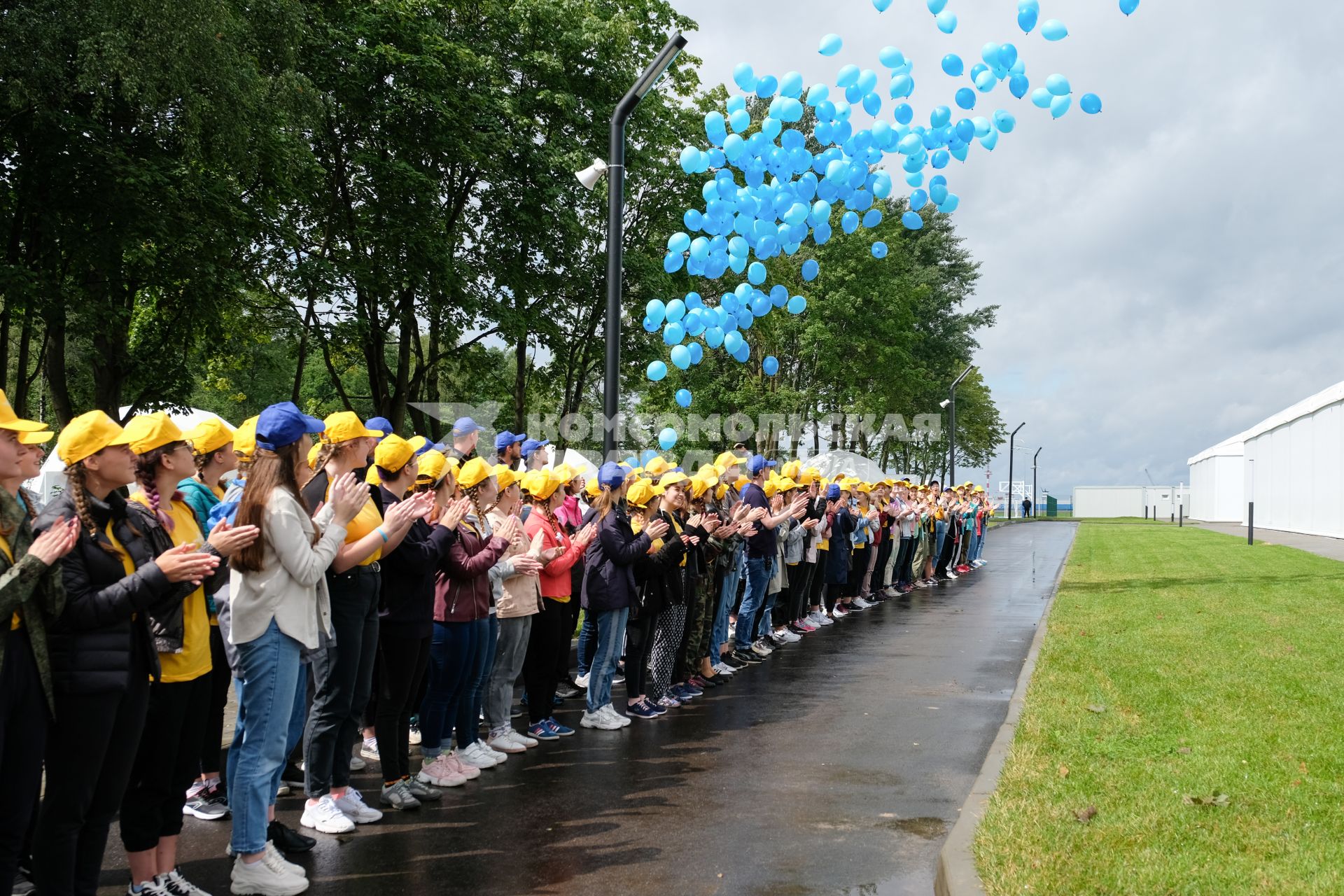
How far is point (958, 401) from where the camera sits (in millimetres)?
60875

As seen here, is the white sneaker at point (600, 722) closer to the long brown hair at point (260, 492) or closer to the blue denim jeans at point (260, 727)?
the blue denim jeans at point (260, 727)

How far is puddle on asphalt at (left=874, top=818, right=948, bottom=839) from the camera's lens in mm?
5820

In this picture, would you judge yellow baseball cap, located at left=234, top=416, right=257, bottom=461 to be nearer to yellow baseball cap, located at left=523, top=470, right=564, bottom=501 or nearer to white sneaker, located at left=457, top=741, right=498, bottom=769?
yellow baseball cap, located at left=523, top=470, right=564, bottom=501

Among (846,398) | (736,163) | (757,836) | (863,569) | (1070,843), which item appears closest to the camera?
(1070,843)

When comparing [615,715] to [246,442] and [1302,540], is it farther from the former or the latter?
[1302,540]

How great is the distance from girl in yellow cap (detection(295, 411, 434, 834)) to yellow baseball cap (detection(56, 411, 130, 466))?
1.11m

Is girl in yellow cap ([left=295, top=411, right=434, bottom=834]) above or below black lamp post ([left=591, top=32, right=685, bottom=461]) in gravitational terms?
below

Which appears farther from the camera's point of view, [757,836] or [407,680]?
[407,680]

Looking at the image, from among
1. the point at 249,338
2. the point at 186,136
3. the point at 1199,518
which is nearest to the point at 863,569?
the point at 186,136

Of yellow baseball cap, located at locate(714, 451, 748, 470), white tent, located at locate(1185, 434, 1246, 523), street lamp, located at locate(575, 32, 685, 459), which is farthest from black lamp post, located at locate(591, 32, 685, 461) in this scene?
white tent, located at locate(1185, 434, 1246, 523)

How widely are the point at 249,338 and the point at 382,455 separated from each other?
2193cm

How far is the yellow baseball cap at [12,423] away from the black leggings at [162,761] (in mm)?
1167

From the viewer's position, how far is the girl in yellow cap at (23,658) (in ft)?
12.1

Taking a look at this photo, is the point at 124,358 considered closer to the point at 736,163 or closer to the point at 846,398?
the point at 736,163
